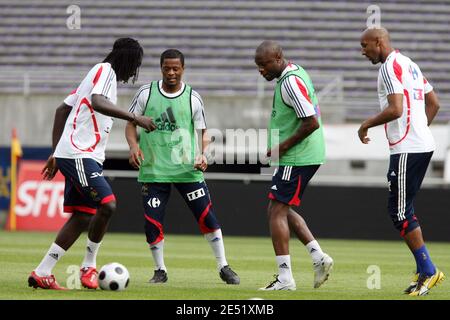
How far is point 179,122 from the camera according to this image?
33.3 ft

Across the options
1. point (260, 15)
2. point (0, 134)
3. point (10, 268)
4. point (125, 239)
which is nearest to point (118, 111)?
point (10, 268)

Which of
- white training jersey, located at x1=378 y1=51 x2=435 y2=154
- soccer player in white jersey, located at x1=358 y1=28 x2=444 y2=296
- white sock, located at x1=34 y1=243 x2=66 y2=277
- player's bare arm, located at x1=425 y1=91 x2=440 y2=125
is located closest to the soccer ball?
white sock, located at x1=34 y1=243 x2=66 y2=277

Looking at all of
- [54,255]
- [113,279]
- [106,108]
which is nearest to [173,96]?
[106,108]

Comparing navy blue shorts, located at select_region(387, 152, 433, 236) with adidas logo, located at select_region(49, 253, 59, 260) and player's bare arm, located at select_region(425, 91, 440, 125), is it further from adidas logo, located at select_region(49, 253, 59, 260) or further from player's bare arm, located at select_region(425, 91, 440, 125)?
adidas logo, located at select_region(49, 253, 59, 260)

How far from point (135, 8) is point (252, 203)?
344 inches

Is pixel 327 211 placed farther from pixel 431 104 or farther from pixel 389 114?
pixel 389 114

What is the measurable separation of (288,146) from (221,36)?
16.5 meters

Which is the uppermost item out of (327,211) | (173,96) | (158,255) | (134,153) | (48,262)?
(173,96)

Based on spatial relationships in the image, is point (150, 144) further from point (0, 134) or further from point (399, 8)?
point (399, 8)

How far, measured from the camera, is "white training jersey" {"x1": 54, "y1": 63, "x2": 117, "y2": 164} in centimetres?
892

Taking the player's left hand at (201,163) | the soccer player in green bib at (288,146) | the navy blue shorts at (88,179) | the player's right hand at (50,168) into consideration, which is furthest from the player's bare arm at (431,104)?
the player's right hand at (50,168)

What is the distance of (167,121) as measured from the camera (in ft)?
33.4

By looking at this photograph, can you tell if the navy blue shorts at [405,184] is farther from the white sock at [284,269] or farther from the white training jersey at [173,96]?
the white training jersey at [173,96]

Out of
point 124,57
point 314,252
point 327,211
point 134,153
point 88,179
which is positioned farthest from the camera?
point 327,211
